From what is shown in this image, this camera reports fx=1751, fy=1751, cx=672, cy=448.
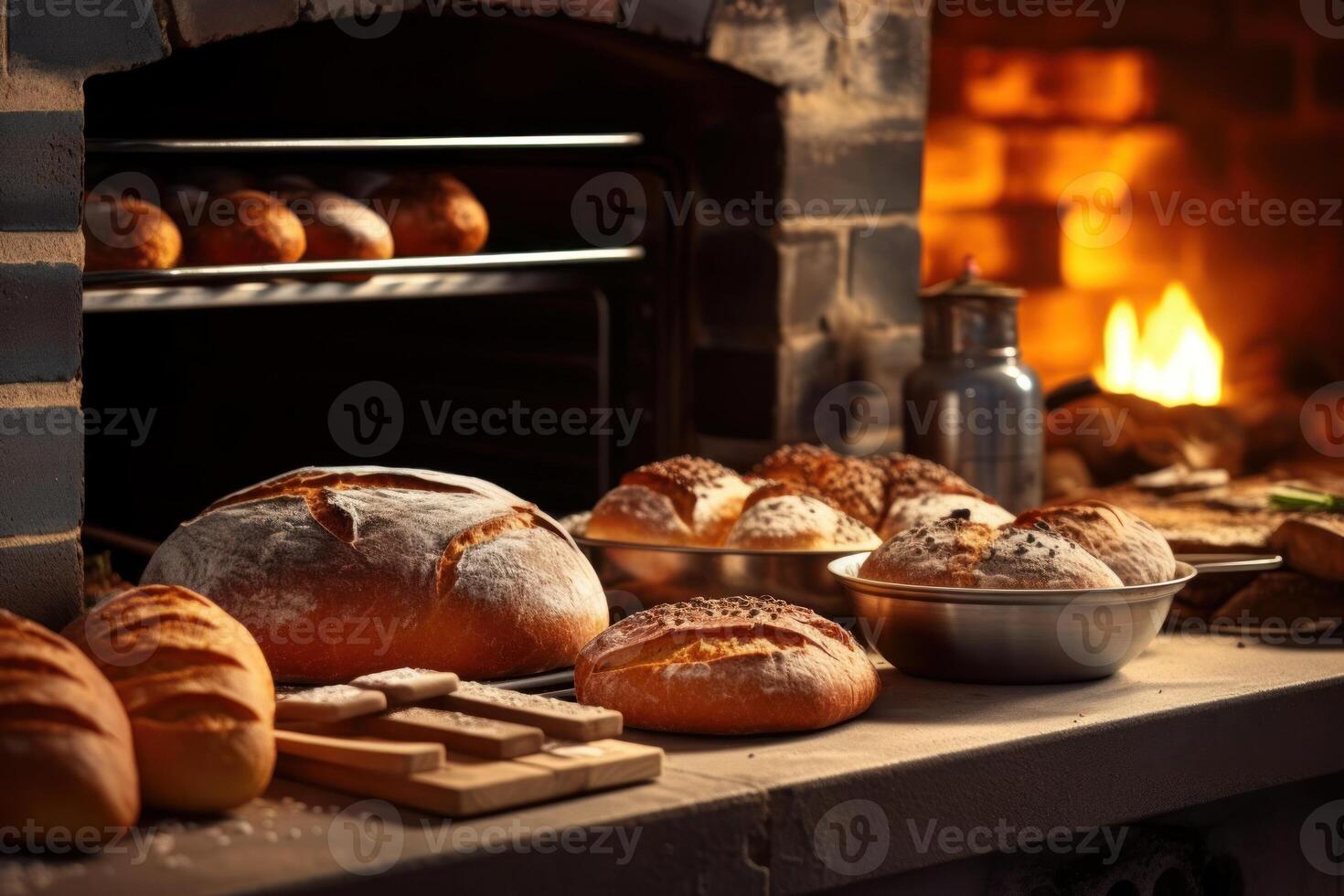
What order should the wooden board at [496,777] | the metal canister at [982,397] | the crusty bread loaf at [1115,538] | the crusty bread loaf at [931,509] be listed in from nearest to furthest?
1. the wooden board at [496,777]
2. the crusty bread loaf at [1115,538]
3. the crusty bread loaf at [931,509]
4. the metal canister at [982,397]

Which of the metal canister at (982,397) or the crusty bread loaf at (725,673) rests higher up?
the metal canister at (982,397)

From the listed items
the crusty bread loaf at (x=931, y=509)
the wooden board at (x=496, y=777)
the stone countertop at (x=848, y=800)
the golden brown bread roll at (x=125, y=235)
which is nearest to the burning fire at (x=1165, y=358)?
the crusty bread loaf at (x=931, y=509)

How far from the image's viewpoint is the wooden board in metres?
1.44

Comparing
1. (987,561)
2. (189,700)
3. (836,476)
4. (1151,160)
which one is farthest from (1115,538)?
(1151,160)

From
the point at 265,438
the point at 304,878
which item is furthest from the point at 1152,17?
the point at 304,878

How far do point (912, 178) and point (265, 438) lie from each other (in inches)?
55.7

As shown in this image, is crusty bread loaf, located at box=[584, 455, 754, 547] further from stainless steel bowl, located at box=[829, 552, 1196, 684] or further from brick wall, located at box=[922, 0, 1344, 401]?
brick wall, located at box=[922, 0, 1344, 401]

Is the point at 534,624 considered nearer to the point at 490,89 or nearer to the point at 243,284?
the point at 243,284

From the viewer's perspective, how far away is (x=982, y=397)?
277 cm

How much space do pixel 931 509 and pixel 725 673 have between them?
0.69m

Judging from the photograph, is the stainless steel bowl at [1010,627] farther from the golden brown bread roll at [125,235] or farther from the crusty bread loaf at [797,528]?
the golden brown bread roll at [125,235]

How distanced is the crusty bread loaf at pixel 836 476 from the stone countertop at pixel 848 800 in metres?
0.41

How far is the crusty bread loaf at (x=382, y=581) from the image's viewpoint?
1.82 metres

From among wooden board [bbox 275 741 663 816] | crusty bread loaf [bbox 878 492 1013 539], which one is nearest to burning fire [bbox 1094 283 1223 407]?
crusty bread loaf [bbox 878 492 1013 539]
